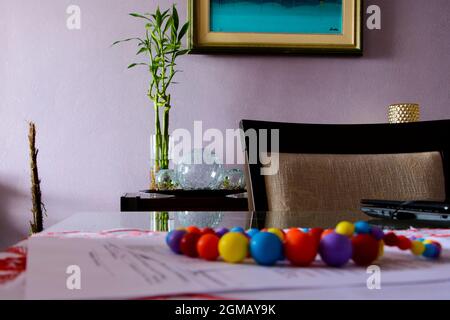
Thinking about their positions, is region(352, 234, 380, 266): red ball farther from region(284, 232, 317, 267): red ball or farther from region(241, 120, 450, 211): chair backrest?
region(241, 120, 450, 211): chair backrest

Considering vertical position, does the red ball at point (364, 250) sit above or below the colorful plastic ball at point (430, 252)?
above

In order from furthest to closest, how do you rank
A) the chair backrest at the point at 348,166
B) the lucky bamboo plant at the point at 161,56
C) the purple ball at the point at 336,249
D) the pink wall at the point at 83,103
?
the pink wall at the point at 83,103 → the lucky bamboo plant at the point at 161,56 → the chair backrest at the point at 348,166 → the purple ball at the point at 336,249

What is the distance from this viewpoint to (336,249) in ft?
1.00

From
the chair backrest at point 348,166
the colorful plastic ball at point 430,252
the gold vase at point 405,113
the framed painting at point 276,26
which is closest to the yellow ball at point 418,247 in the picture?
the colorful plastic ball at point 430,252

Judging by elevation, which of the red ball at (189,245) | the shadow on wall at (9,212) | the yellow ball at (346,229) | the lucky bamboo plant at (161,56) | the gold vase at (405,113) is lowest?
the shadow on wall at (9,212)

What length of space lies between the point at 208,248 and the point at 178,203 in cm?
108

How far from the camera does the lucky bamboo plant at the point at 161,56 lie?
5.45 ft

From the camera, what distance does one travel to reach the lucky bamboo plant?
65.4 inches

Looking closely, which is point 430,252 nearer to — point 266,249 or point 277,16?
point 266,249

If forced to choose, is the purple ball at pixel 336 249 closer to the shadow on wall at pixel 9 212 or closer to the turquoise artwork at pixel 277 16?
the turquoise artwork at pixel 277 16

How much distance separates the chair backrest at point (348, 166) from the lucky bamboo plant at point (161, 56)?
0.57 meters

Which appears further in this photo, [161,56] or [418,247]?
[161,56]

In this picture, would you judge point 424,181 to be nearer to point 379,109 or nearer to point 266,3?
point 379,109

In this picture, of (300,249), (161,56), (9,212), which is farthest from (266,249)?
(9,212)
